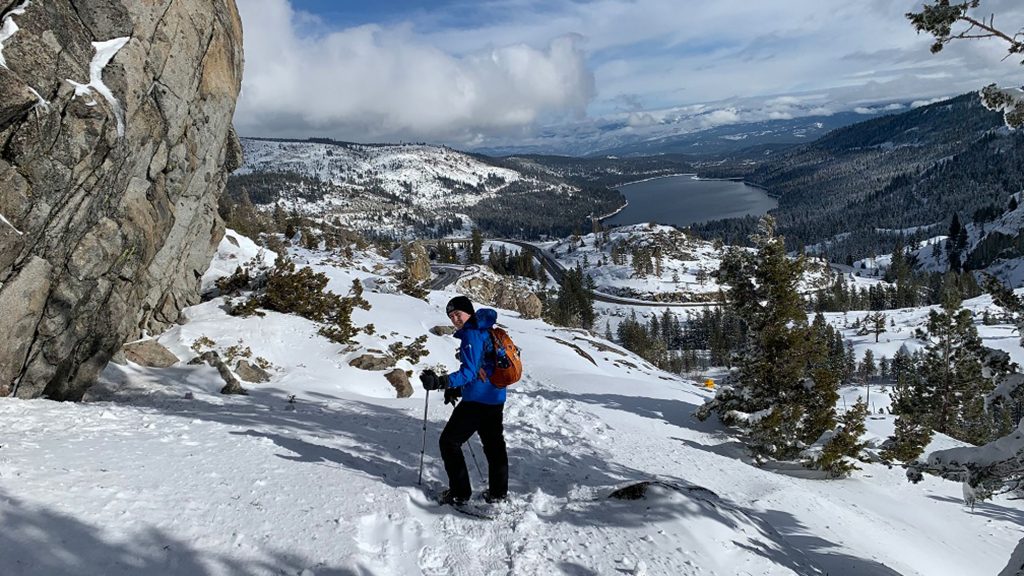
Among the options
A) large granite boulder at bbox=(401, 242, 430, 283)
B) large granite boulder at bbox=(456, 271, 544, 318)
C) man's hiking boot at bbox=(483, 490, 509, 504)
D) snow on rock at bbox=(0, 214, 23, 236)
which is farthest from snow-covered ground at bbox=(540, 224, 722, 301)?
snow on rock at bbox=(0, 214, 23, 236)

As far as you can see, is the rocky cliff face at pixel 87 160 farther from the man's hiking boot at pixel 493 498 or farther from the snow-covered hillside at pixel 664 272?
the snow-covered hillside at pixel 664 272

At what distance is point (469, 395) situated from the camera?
6352 millimetres

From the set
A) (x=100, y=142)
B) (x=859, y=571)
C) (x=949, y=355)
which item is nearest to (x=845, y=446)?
(x=859, y=571)

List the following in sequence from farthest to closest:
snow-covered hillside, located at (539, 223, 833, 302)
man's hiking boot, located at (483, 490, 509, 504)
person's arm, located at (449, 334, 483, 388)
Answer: snow-covered hillside, located at (539, 223, 833, 302) < man's hiking boot, located at (483, 490, 509, 504) < person's arm, located at (449, 334, 483, 388)

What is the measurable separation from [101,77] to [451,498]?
32.1 feet

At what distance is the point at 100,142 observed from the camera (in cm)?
959

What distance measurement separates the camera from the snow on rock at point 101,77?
366 inches

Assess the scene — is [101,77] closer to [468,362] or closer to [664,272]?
[468,362]

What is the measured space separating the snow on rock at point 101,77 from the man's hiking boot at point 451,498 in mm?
9130

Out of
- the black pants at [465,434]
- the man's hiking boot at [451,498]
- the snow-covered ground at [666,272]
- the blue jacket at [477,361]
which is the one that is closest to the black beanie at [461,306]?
the blue jacket at [477,361]

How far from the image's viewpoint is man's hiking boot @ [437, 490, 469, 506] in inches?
257

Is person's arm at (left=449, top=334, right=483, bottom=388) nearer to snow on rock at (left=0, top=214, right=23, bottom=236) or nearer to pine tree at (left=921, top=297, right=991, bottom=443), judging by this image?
snow on rock at (left=0, top=214, right=23, bottom=236)

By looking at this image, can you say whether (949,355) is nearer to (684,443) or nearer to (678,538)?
(684,443)

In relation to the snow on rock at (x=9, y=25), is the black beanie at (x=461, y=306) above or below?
below
